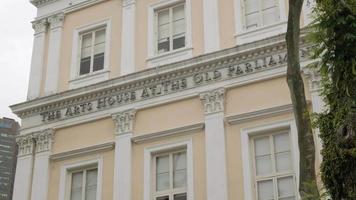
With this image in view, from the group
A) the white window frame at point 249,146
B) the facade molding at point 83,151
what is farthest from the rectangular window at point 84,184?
the white window frame at point 249,146

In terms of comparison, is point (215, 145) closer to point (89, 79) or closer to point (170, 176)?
point (170, 176)

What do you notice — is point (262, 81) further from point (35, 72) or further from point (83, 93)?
point (35, 72)

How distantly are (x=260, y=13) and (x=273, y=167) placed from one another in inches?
155

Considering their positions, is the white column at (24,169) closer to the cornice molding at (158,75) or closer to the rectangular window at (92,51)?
the cornice molding at (158,75)

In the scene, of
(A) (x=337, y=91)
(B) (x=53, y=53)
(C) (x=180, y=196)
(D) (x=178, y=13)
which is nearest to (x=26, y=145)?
(B) (x=53, y=53)

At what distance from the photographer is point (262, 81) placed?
46.4ft

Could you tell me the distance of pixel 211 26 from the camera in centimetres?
1552

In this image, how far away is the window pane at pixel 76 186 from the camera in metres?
15.7

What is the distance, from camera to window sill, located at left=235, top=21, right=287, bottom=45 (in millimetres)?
14555

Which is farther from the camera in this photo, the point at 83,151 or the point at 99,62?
the point at 99,62

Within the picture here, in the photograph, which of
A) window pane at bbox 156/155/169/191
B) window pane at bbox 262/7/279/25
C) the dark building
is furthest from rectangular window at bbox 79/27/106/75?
the dark building

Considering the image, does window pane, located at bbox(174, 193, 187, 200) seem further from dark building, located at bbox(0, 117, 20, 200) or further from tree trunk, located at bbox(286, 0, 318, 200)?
dark building, located at bbox(0, 117, 20, 200)

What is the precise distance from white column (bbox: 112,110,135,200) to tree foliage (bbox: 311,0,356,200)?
28.2 ft

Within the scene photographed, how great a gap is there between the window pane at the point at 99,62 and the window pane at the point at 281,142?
217 inches
